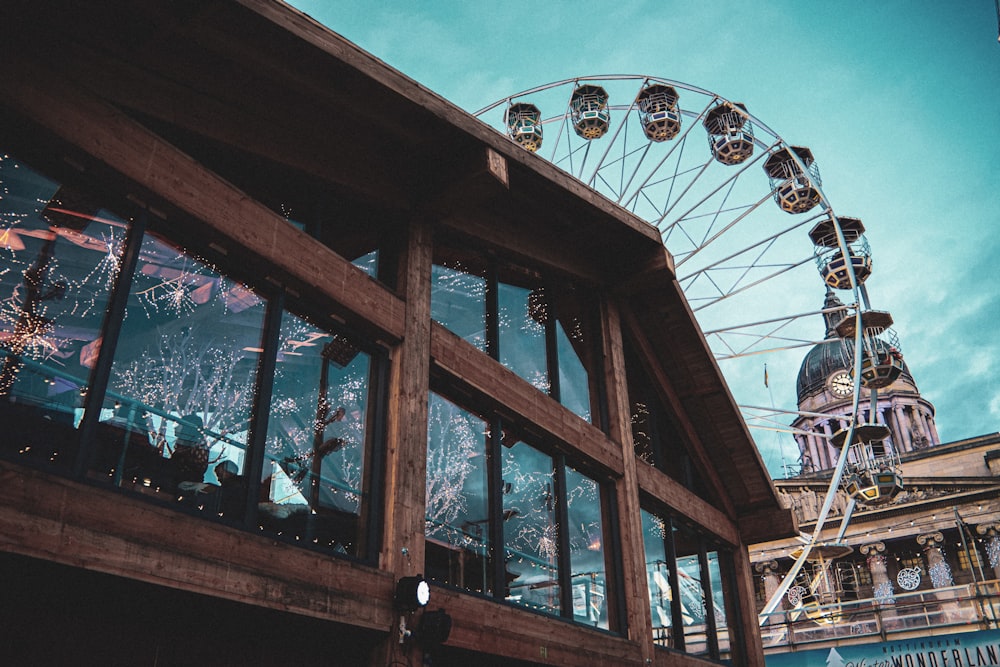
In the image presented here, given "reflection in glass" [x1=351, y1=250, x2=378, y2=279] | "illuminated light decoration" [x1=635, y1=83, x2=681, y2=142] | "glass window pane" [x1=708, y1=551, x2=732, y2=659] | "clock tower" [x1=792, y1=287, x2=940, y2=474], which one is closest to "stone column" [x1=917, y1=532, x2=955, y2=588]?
"clock tower" [x1=792, y1=287, x2=940, y2=474]

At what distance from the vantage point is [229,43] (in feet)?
21.9

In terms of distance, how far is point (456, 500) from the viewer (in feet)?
26.9

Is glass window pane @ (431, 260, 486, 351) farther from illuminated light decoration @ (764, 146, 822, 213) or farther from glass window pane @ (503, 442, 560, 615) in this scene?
illuminated light decoration @ (764, 146, 822, 213)

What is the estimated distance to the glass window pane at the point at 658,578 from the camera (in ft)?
35.8

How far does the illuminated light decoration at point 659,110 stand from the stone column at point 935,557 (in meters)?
33.1

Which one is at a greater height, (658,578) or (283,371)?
(283,371)

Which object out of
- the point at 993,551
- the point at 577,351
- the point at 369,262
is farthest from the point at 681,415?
the point at 993,551

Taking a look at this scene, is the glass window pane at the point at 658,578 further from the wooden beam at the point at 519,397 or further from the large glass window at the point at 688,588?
the wooden beam at the point at 519,397

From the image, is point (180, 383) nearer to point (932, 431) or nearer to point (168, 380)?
point (168, 380)

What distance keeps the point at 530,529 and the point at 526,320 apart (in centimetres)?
273

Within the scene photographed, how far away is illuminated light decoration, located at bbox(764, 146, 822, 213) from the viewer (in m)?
22.0

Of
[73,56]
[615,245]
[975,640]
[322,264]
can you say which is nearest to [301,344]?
[322,264]

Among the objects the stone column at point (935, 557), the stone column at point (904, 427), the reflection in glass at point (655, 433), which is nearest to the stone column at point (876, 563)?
the stone column at point (935, 557)

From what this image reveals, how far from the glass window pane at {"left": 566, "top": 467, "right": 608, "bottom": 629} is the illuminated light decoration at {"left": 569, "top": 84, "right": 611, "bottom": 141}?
13.0 meters
